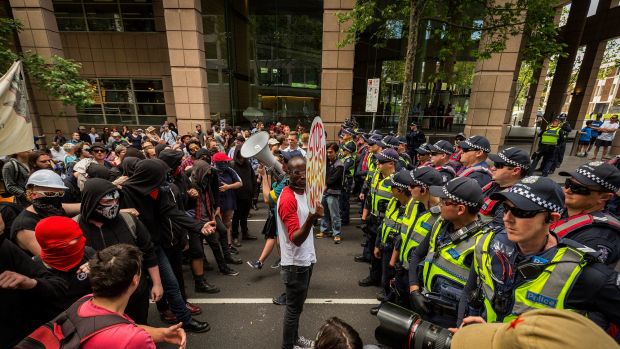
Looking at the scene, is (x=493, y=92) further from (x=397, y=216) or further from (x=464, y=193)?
(x=464, y=193)

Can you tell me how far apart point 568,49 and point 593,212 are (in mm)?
26320

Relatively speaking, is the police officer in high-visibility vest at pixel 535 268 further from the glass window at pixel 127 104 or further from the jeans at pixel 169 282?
the glass window at pixel 127 104

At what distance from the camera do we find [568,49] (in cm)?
2077

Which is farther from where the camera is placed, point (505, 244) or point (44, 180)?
point (44, 180)

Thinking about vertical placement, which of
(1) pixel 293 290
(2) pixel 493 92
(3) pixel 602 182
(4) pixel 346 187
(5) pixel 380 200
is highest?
(2) pixel 493 92

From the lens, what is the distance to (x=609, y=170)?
252 cm

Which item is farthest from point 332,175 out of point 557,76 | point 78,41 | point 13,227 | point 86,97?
point 557,76

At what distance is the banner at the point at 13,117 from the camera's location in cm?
318

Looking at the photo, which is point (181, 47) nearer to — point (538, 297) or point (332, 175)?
point (332, 175)

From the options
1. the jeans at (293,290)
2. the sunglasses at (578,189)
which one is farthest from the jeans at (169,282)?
the sunglasses at (578,189)

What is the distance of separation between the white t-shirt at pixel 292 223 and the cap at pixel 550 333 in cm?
196

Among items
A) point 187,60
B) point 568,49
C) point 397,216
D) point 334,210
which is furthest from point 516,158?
point 568,49

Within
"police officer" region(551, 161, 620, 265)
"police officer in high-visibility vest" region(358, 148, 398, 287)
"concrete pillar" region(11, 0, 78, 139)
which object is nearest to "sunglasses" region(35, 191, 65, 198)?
"police officer in high-visibility vest" region(358, 148, 398, 287)

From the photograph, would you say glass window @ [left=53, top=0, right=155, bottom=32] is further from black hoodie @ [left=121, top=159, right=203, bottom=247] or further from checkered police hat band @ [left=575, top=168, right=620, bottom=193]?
checkered police hat band @ [left=575, top=168, right=620, bottom=193]
